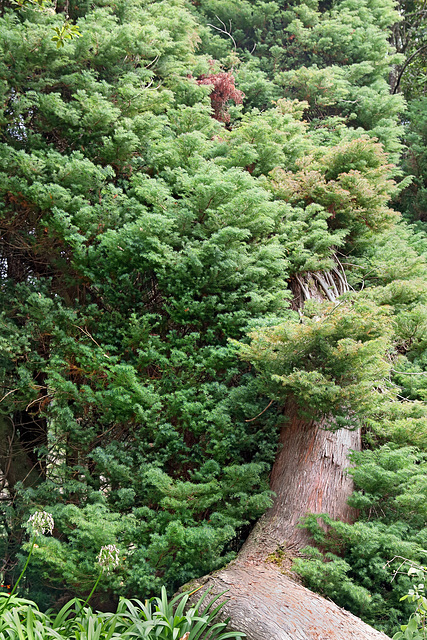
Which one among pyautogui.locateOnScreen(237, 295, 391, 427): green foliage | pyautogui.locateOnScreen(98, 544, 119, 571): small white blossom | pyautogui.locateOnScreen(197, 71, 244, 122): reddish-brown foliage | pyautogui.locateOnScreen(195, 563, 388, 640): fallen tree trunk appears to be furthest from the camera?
pyautogui.locateOnScreen(197, 71, 244, 122): reddish-brown foliage

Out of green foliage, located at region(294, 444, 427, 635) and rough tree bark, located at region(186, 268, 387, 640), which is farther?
green foliage, located at region(294, 444, 427, 635)

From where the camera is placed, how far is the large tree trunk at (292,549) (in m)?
2.54

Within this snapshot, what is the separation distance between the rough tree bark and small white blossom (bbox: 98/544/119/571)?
0.62m

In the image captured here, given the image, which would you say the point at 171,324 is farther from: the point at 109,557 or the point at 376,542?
the point at 376,542

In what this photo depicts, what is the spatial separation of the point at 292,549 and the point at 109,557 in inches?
49.9

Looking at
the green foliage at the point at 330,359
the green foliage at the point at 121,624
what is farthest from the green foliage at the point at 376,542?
the green foliage at the point at 121,624

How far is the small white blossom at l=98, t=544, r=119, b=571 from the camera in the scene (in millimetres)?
2688

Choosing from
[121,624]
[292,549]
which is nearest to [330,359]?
[292,549]

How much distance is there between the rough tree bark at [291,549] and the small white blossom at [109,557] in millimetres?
618

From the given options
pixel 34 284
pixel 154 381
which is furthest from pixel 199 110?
pixel 154 381

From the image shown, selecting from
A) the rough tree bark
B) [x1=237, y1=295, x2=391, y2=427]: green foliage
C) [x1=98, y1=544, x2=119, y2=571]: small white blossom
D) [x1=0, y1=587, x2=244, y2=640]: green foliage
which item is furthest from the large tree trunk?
[x1=98, y1=544, x2=119, y2=571]: small white blossom

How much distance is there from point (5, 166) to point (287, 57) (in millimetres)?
7445

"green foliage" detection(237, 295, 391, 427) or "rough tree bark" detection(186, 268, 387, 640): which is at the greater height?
"green foliage" detection(237, 295, 391, 427)

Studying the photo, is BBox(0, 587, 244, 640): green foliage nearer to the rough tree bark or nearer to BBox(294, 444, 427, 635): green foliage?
the rough tree bark
